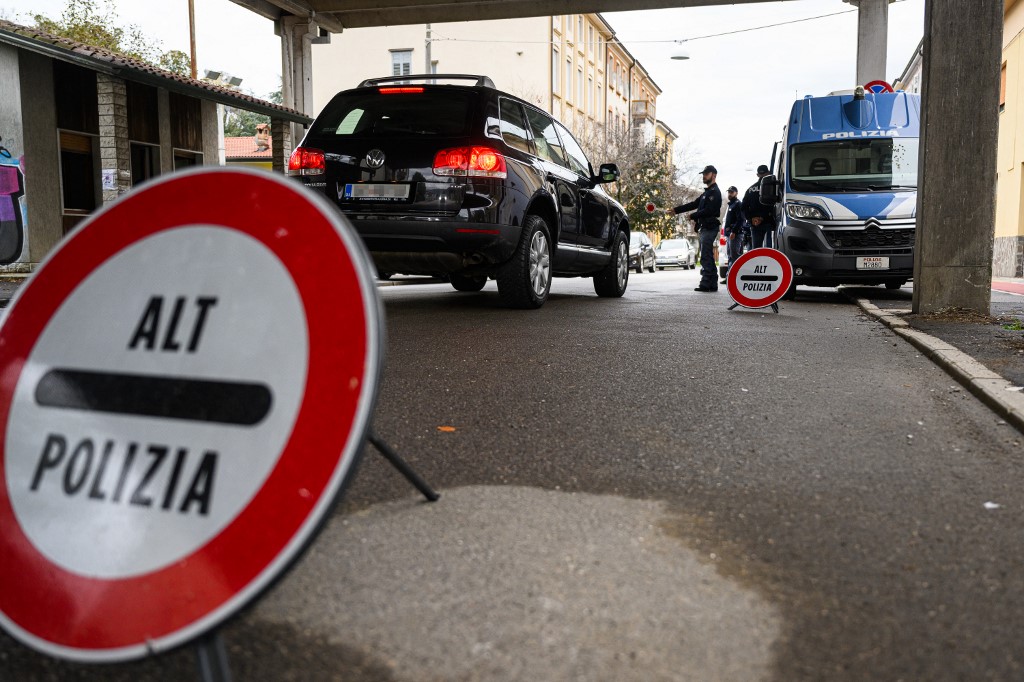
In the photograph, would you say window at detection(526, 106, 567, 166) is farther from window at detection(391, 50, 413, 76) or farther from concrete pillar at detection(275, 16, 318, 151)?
window at detection(391, 50, 413, 76)

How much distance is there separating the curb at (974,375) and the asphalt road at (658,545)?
8 centimetres

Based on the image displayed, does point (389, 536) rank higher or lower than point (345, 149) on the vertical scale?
lower

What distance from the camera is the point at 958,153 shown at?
8.66 m

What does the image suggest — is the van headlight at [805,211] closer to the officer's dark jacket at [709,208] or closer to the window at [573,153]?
the officer's dark jacket at [709,208]

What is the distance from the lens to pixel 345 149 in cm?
780

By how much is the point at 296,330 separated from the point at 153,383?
Result: 0.99 feet

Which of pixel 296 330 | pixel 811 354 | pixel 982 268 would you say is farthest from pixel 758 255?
pixel 296 330

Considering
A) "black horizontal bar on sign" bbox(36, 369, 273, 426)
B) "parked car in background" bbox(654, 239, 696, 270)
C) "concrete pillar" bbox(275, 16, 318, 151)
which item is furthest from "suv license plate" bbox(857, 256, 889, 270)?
"parked car in background" bbox(654, 239, 696, 270)

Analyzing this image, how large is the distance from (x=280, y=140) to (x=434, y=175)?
14.5 m

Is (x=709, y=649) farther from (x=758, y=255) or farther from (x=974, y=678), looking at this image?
(x=758, y=255)

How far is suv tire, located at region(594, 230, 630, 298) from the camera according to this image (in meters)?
11.5

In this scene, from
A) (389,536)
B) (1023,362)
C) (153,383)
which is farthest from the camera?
(1023,362)

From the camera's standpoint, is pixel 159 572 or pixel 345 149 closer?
pixel 159 572

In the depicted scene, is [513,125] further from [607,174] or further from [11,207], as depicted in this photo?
[11,207]
